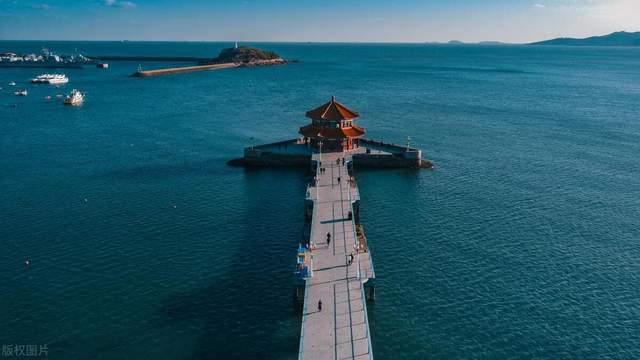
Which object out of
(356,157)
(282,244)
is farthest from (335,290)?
(356,157)

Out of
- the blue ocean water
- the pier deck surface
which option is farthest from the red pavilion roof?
the pier deck surface

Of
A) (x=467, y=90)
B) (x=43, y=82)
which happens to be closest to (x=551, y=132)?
(x=467, y=90)

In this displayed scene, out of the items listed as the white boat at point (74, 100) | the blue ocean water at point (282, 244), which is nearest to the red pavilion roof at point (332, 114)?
the blue ocean water at point (282, 244)

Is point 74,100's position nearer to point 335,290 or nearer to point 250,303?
point 250,303

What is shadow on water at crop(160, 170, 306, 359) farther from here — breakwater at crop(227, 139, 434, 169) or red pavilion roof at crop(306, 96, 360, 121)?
red pavilion roof at crop(306, 96, 360, 121)

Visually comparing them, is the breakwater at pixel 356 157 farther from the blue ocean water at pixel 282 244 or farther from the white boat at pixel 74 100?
the white boat at pixel 74 100

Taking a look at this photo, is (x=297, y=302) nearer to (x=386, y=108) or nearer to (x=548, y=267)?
(x=548, y=267)
